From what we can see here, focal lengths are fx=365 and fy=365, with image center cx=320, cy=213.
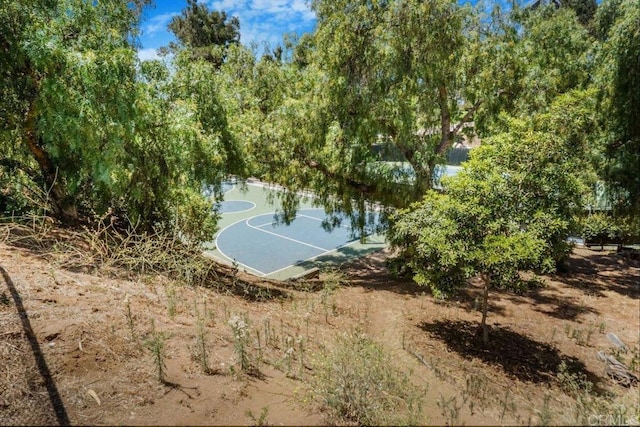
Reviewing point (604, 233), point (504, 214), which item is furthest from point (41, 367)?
point (604, 233)

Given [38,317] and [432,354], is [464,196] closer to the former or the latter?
[432,354]

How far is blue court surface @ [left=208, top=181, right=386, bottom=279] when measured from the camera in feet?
42.1

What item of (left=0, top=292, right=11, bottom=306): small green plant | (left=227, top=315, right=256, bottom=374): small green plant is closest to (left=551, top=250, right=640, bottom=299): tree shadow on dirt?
(left=227, top=315, right=256, bottom=374): small green plant

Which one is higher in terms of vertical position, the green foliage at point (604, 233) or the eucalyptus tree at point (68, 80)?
the eucalyptus tree at point (68, 80)

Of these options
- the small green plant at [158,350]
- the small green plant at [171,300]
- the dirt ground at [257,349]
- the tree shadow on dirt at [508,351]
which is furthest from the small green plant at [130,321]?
the tree shadow on dirt at [508,351]

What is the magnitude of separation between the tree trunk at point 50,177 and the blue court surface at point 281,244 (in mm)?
4642

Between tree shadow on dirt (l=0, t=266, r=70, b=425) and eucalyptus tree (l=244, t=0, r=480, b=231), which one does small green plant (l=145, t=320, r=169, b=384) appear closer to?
tree shadow on dirt (l=0, t=266, r=70, b=425)

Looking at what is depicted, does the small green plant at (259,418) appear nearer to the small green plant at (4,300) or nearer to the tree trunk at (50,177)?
the small green plant at (4,300)

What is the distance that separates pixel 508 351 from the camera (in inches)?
256

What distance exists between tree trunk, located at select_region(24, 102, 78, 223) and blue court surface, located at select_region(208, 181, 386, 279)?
183 inches

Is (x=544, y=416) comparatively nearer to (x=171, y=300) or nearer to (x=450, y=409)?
(x=450, y=409)

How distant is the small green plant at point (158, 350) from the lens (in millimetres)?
3402

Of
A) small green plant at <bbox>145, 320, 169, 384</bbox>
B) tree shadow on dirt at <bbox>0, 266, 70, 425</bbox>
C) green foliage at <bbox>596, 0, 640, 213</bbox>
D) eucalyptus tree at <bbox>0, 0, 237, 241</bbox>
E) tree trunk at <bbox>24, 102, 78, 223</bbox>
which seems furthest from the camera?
green foliage at <bbox>596, 0, 640, 213</bbox>

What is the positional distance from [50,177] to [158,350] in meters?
6.01
